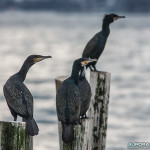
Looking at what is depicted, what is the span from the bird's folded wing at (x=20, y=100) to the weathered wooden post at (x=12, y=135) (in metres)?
0.90

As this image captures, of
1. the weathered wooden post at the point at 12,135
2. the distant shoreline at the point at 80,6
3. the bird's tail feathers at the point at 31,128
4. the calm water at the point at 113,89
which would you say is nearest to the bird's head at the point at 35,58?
the bird's tail feathers at the point at 31,128

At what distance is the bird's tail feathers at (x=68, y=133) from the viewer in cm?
740

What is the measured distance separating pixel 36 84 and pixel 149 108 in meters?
4.95

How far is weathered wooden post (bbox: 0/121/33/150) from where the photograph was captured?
23.3ft

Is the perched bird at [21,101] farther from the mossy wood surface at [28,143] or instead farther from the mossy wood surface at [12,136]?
the mossy wood surface at [12,136]

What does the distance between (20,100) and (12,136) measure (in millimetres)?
1062

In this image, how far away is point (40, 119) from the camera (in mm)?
15312

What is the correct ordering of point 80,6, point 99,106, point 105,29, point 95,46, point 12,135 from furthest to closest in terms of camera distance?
point 80,6 → point 105,29 → point 95,46 → point 99,106 → point 12,135

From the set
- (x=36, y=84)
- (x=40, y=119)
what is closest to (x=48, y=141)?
(x=40, y=119)

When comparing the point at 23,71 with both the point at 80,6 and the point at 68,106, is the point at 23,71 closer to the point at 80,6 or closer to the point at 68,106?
the point at 68,106

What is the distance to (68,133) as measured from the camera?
748cm

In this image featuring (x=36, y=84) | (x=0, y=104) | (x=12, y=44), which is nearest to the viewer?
(x=0, y=104)

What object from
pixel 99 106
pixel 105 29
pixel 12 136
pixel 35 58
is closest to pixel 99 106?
pixel 99 106

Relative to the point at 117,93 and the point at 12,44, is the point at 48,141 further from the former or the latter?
the point at 12,44
